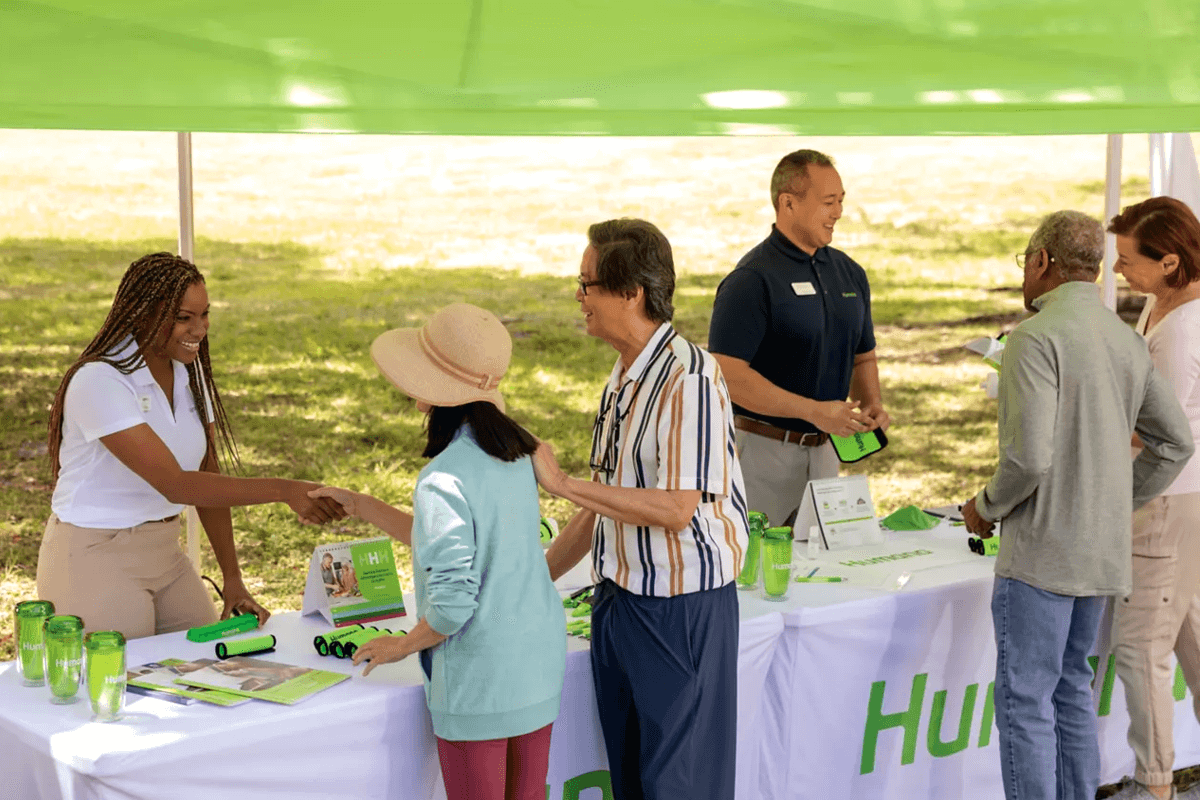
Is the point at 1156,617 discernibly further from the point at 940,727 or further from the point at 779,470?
the point at 779,470

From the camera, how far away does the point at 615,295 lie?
214 centimetres

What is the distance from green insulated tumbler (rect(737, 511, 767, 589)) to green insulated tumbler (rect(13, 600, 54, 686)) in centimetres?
137

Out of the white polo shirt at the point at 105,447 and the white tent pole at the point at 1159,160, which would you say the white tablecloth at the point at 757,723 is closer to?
the white polo shirt at the point at 105,447

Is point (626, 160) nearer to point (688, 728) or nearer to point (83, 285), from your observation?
point (83, 285)

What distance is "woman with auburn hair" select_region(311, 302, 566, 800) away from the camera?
1932 millimetres

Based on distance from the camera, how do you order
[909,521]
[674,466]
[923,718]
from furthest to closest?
[909,521], [923,718], [674,466]

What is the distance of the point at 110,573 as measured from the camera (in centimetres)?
246

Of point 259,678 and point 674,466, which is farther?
point 259,678

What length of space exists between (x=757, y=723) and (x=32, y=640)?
4.59 feet

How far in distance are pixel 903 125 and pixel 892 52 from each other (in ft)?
1.00

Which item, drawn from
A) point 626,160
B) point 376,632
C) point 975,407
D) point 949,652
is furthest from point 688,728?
point 626,160

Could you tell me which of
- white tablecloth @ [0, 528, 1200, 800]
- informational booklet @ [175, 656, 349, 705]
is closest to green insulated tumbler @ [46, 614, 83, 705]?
white tablecloth @ [0, 528, 1200, 800]

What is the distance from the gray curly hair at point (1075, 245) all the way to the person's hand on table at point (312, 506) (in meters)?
1.49

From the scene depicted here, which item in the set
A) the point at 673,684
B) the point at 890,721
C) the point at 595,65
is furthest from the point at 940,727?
the point at 595,65
